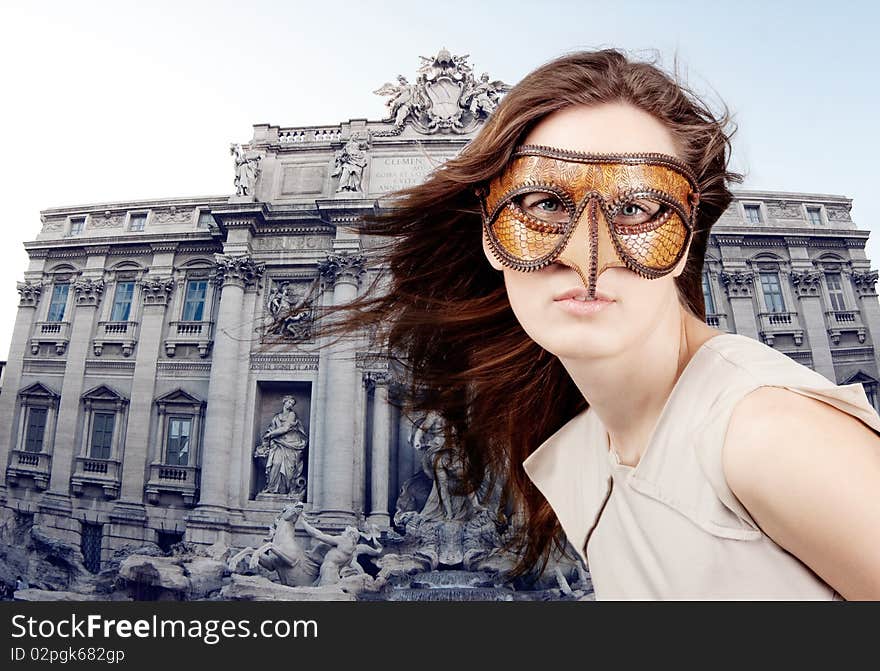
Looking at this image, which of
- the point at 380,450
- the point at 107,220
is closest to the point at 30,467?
the point at 107,220

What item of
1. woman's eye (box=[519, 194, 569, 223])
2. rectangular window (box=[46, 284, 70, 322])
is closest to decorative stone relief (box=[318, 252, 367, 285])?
rectangular window (box=[46, 284, 70, 322])

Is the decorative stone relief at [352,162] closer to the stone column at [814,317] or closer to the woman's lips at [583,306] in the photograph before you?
the stone column at [814,317]

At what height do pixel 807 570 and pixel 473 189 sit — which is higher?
pixel 473 189

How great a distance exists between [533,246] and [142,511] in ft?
27.2

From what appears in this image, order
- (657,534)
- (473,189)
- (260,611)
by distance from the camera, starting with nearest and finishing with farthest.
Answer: (657,534), (473,189), (260,611)

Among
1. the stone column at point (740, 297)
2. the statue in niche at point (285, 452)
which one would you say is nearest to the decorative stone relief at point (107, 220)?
the statue in niche at point (285, 452)

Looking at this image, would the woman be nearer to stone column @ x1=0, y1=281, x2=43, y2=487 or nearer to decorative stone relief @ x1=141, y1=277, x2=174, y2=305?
decorative stone relief @ x1=141, y1=277, x2=174, y2=305

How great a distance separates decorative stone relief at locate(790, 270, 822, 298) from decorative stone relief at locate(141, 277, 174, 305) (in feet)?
32.1

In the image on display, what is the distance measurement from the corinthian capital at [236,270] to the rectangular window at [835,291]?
28.8 ft

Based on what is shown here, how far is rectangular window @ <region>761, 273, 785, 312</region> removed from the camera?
851cm

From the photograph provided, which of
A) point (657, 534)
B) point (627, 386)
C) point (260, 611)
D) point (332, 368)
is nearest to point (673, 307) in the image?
point (627, 386)

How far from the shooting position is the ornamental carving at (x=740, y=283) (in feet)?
28.0

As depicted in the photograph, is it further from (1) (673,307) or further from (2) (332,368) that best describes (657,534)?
(2) (332,368)

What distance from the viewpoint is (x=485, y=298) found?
1.60m
